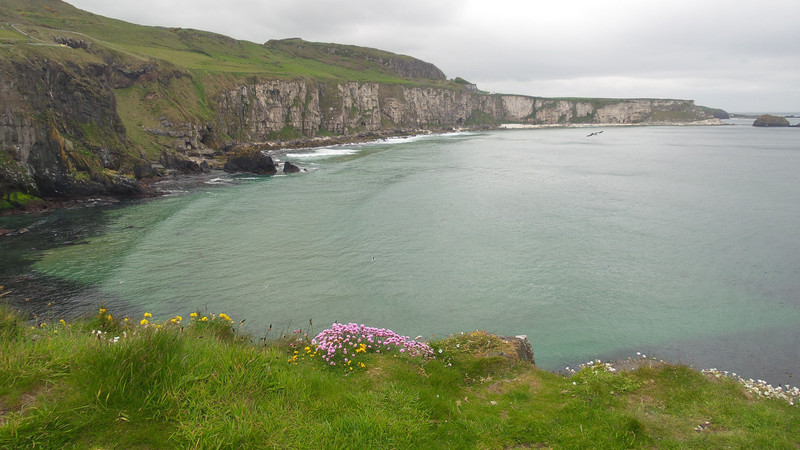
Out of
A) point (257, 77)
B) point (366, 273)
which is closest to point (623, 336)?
point (366, 273)

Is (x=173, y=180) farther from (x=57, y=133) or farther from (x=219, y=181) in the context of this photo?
(x=57, y=133)

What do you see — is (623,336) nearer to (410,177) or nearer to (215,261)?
(215,261)

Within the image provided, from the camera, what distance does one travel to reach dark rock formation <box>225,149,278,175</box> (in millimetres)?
53375

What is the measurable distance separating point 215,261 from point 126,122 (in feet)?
140

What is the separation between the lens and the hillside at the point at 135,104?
3278cm

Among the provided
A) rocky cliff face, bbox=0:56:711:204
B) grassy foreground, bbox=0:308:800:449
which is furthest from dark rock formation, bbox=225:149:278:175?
grassy foreground, bbox=0:308:800:449

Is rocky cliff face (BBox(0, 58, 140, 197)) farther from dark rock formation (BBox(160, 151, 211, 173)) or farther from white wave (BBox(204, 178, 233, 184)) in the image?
white wave (BBox(204, 178, 233, 184))

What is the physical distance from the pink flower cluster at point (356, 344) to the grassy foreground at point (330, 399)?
0.13ft

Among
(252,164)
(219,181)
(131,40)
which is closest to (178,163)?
(219,181)

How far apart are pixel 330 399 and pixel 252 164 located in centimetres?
5207

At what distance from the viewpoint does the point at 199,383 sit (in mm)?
5551

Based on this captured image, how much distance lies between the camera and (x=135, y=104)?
57000 millimetres

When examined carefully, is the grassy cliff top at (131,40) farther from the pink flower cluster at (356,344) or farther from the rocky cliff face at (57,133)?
the pink flower cluster at (356,344)

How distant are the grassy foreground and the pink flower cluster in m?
0.04
